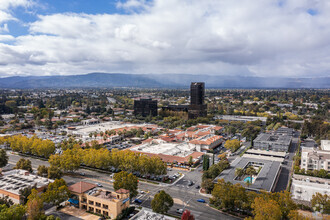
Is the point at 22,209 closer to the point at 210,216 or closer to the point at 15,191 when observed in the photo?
the point at 15,191

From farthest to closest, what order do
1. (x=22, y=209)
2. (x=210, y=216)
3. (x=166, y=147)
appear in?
(x=166, y=147) < (x=210, y=216) < (x=22, y=209)

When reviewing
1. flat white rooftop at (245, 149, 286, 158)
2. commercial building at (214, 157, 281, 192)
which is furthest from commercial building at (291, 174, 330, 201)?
flat white rooftop at (245, 149, 286, 158)

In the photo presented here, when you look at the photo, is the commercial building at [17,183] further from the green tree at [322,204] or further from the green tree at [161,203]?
the green tree at [322,204]

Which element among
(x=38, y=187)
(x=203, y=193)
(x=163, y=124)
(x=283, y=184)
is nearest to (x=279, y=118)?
(x=163, y=124)

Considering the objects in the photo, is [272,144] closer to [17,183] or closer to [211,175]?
[211,175]

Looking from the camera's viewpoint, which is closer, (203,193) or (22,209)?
(22,209)
